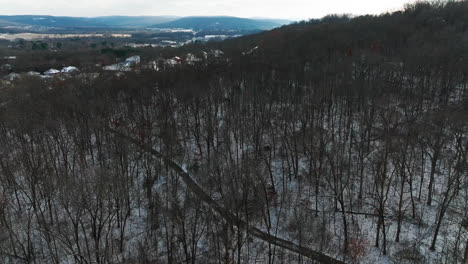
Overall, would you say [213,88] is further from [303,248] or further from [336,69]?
[303,248]

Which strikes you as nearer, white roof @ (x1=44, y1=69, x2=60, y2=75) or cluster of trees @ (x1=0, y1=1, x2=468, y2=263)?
cluster of trees @ (x1=0, y1=1, x2=468, y2=263)

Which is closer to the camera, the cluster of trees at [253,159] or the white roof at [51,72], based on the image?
the cluster of trees at [253,159]

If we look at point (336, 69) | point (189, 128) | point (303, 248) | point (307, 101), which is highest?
point (336, 69)

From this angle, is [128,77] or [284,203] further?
[128,77]

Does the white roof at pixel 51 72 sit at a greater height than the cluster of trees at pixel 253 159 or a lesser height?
greater

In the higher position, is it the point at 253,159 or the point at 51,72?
the point at 51,72

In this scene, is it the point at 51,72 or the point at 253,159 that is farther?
the point at 51,72

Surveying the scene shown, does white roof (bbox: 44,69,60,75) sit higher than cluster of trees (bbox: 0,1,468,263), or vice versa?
white roof (bbox: 44,69,60,75)

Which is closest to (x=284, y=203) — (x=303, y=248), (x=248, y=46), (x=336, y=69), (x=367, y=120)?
(x=303, y=248)
